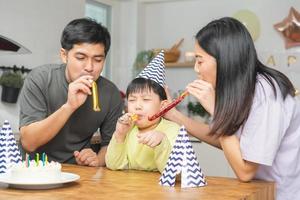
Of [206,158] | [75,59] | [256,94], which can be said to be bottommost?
[206,158]

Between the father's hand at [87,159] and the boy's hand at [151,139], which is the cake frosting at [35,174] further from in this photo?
the father's hand at [87,159]

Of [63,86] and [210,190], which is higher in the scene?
[63,86]

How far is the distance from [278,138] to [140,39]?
142 inches

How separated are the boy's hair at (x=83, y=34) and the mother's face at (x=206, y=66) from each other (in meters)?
0.54

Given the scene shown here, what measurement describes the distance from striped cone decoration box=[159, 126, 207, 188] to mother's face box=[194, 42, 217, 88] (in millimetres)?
297

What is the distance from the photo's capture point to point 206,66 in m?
1.49

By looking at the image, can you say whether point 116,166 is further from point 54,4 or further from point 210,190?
point 54,4

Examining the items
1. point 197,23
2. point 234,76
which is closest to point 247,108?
point 234,76

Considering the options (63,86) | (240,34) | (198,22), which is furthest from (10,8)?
(240,34)

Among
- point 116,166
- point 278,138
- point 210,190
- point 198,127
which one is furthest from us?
point 198,127

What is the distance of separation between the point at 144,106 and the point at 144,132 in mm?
106

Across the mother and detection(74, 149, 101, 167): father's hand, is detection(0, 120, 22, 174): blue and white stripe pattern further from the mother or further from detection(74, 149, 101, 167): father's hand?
the mother

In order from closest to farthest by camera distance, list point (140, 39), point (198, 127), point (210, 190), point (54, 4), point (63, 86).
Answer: point (210, 190), point (198, 127), point (63, 86), point (54, 4), point (140, 39)

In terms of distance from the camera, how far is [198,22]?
4574 mm
